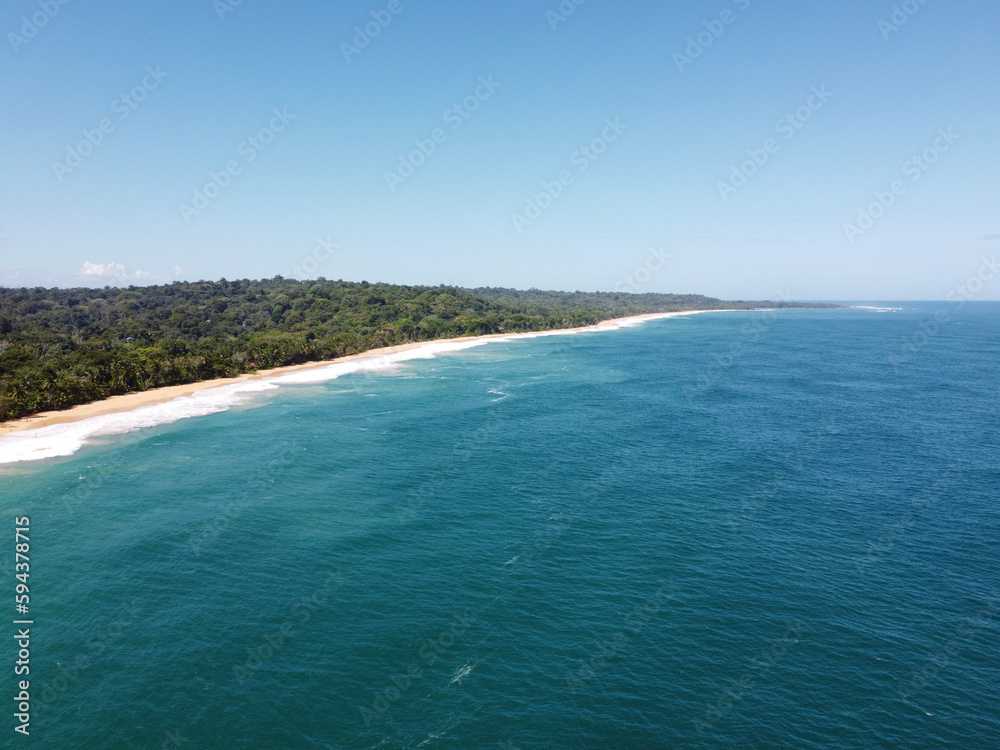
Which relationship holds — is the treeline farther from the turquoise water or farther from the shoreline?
the turquoise water

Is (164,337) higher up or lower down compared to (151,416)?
higher up

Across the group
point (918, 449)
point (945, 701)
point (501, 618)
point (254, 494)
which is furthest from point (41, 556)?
point (918, 449)

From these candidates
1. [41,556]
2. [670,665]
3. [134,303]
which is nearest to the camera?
[670,665]

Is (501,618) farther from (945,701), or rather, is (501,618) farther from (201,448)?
(201,448)

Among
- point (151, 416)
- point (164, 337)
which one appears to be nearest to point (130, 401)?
point (151, 416)

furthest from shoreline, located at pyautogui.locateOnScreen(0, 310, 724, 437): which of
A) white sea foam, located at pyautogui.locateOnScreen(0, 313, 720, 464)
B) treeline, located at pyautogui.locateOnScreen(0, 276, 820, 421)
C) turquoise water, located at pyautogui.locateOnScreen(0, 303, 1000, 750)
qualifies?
turquoise water, located at pyautogui.locateOnScreen(0, 303, 1000, 750)

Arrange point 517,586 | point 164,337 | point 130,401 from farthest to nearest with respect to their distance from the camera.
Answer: point 164,337 < point 130,401 < point 517,586

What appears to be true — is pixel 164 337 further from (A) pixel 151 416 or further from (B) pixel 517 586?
(B) pixel 517 586

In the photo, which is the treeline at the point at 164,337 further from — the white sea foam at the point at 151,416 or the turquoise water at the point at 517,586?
the turquoise water at the point at 517,586
